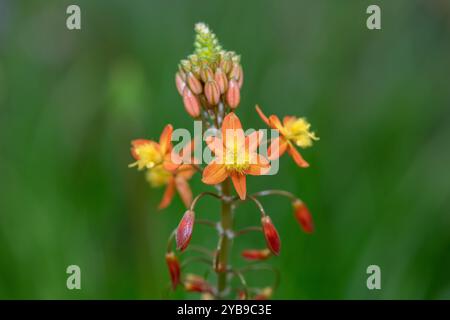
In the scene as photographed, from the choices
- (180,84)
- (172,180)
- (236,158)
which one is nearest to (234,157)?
(236,158)

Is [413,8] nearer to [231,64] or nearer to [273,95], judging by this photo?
[273,95]

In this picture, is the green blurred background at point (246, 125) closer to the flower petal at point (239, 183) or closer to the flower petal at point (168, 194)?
the flower petal at point (168, 194)

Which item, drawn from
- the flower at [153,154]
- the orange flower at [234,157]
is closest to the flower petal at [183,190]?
the flower at [153,154]

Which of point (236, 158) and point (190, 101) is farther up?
point (190, 101)

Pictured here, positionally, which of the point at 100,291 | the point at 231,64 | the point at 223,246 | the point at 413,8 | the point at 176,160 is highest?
the point at 413,8

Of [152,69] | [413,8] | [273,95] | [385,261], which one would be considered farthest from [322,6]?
[385,261]

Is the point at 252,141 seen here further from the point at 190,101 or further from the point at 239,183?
the point at 190,101
